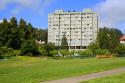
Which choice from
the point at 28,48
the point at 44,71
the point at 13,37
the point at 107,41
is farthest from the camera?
the point at 107,41

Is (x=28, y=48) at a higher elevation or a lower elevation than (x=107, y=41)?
lower

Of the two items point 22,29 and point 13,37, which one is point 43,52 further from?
point 22,29

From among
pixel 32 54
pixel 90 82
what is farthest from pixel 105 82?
pixel 32 54

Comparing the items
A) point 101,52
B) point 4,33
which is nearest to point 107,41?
point 101,52

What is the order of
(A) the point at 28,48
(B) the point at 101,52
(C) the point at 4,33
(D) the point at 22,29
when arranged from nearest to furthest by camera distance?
(A) the point at 28,48, (C) the point at 4,33, (B) the point at 101,52, (D) the point at 22,29

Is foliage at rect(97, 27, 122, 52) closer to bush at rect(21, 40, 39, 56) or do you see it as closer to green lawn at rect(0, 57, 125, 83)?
bush at rect(21, 40, 39, 56)

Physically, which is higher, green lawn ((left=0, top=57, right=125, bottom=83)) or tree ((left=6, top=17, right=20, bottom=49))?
tree ((left=6, top=17, right=20, bottom=49))

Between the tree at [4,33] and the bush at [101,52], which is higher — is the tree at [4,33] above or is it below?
above

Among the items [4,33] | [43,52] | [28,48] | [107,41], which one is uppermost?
[4,33]

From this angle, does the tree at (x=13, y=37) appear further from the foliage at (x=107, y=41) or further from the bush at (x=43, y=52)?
the foliage at (x=107, y=41)

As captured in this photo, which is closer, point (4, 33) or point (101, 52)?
point (4, 33)

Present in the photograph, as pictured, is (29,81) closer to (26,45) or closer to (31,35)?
(26,45)

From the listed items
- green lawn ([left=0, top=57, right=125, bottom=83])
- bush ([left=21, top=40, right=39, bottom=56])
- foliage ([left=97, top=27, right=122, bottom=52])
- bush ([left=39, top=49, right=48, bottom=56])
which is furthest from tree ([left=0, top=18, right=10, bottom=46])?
green lawn ([left=0, top=57, right=125, bottom=83])

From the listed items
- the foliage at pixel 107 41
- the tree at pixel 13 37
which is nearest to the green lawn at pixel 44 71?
the tree at pixel 13 37
